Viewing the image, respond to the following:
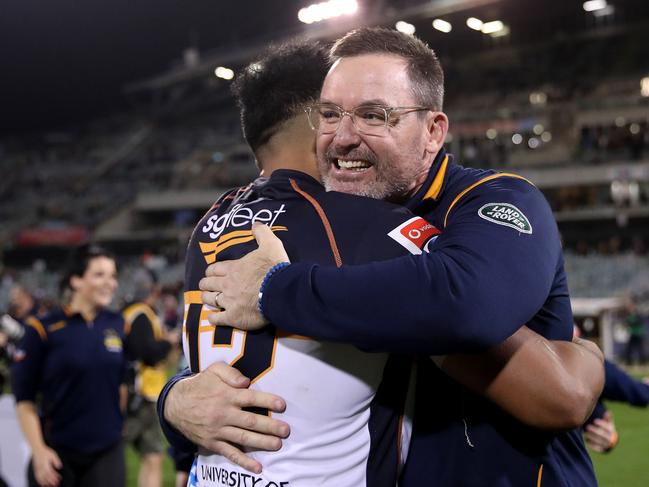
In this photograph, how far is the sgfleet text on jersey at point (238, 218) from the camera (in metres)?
1.98

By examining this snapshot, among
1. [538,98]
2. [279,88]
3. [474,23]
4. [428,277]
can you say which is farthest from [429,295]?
[474,23]

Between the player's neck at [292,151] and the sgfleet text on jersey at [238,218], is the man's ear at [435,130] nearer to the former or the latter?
the player's neck at [292,151]

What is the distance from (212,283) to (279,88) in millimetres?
668

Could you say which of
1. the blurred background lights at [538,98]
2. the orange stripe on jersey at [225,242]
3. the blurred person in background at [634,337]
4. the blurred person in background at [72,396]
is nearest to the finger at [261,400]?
the orange stripe on jersey at [225,242]

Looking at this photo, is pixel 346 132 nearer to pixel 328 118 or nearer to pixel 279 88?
pixel 328 118

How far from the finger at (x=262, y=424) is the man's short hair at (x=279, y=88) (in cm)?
83

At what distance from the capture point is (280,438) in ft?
6.22

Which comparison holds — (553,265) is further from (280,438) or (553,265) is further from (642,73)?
(642,73)

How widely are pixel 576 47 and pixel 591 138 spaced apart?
5.47m

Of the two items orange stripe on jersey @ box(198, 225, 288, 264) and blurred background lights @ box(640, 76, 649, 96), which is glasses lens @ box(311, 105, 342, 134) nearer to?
orange stripe on jersey @ box(198, 225, 288, 264)

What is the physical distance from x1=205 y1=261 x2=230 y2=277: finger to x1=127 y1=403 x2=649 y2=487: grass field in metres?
6.74

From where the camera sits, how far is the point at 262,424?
1886 mm

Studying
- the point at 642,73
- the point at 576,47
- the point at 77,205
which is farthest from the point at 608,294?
the point at 77,205

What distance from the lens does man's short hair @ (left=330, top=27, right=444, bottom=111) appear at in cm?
206
